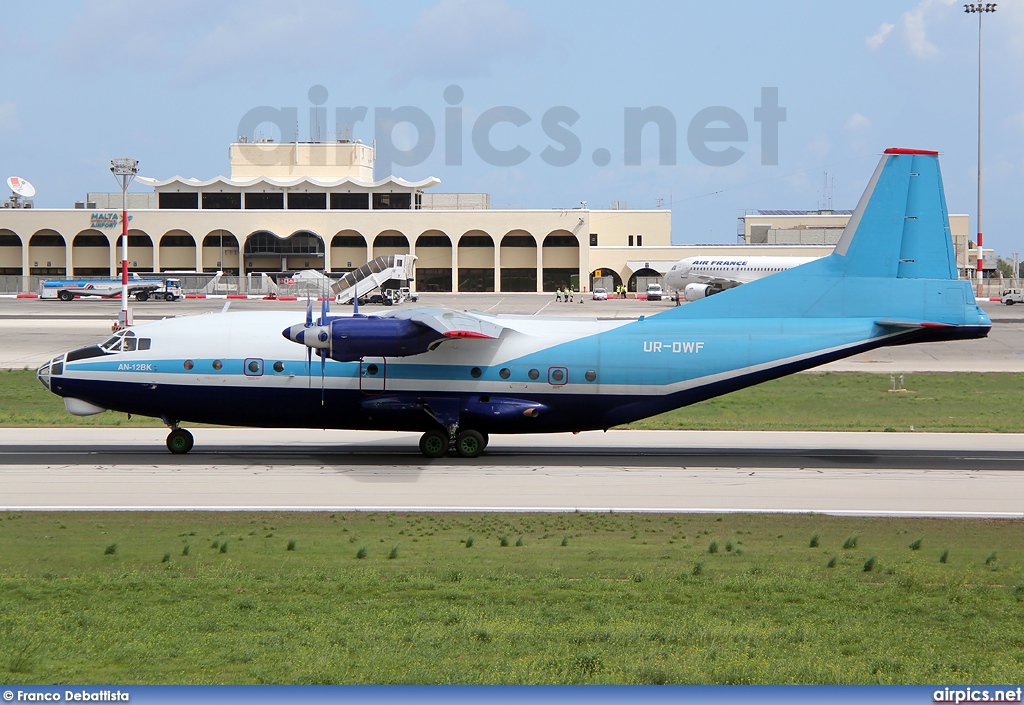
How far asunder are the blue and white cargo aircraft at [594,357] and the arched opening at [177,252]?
363 feet

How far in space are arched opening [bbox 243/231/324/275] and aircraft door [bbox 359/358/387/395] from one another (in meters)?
107

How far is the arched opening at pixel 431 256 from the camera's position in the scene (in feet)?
438

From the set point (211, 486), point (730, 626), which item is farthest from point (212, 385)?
point (730, 626)

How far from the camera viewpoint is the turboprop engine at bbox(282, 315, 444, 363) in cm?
2445

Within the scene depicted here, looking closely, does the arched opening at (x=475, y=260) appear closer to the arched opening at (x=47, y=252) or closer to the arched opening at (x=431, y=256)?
the arched opening at (x=431, y=256)

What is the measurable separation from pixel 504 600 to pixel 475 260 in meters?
122

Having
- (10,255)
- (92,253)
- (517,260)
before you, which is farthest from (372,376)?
(10,255)

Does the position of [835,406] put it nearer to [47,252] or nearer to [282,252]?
[282,252]

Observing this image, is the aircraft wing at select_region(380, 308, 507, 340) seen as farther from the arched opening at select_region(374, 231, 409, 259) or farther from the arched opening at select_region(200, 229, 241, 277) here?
the arched opening at select_region(200, 229, 241, 277)

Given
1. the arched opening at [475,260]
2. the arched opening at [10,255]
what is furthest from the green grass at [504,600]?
the arched opening at [10,255]

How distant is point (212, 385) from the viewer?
26.6 meters

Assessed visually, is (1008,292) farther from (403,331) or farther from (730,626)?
(730,626)

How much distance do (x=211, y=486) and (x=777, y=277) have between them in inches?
605

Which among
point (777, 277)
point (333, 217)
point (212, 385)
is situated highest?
point (333, 217)
